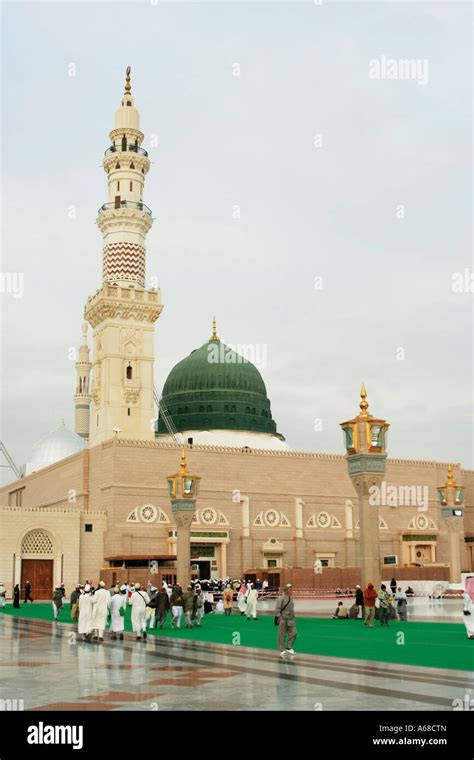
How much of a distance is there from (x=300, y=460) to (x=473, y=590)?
112ft

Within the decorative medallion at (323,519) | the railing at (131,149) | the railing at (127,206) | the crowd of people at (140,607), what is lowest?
the crowd of people at (140,607)

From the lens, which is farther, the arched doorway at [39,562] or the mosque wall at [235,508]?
the mosque wall at [235,508]

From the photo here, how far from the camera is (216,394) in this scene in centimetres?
5541

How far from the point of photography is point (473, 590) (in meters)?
15.1

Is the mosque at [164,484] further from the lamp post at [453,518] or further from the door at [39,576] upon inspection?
the lamp post at [453,518]

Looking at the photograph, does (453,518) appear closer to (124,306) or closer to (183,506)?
(183,506)

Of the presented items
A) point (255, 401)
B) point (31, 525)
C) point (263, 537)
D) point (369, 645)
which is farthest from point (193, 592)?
point (255, 401)

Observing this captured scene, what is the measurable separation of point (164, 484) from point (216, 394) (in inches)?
485

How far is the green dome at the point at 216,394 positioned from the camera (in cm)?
5519

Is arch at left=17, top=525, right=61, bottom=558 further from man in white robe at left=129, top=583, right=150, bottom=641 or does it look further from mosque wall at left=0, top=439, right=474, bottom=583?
man in white robe at left=129, top=583, right=150, bottom=641

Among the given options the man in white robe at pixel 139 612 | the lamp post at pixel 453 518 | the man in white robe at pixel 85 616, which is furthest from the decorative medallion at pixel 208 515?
the man in white robe at pixel 85 616

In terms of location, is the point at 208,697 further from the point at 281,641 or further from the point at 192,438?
the point at 192,438

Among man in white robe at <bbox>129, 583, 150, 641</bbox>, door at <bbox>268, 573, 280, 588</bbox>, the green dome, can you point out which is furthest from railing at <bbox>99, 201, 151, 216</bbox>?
man in white robe at <bbox>129, 583, 150, 641</bbox>

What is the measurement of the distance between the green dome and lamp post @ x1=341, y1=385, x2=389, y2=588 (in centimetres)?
3145
